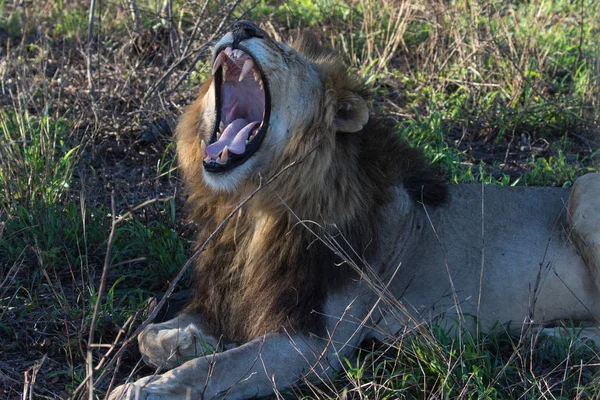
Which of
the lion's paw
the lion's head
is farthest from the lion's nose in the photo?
the lion's paw

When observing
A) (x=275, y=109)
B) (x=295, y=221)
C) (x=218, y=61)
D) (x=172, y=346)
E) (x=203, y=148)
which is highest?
(x=218, y=61)

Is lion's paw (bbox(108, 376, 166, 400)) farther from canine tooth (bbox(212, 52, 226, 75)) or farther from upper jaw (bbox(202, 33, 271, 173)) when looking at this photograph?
canine tooth (bbox(212, 52, 226, 75))

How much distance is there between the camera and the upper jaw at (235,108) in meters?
3.85

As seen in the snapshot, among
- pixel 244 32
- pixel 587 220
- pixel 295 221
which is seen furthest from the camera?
pixel 587 220

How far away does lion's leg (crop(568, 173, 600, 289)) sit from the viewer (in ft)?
13.6

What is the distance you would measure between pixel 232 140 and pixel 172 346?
92 cm

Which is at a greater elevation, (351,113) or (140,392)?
(351,113)

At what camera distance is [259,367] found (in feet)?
11.8

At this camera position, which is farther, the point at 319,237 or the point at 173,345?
the point at 173,345

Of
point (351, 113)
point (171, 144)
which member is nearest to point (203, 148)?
point (351, 113)

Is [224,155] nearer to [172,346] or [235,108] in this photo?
[235,108]

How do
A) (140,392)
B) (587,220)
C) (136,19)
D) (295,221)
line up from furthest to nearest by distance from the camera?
(136,19) → (587,220) → (295,221) → (140,392)

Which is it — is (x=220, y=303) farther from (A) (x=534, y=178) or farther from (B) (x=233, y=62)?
(A) (x=534, y=178)

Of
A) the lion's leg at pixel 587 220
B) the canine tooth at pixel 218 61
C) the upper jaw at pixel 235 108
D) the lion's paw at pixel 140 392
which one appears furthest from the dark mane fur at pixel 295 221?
the lion's leg at pixel 587 220
